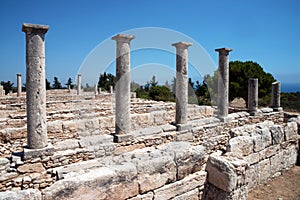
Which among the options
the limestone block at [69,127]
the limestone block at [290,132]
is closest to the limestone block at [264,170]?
the limestone block at [290,132]

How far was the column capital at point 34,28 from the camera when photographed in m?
4.92

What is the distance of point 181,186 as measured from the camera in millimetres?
3459

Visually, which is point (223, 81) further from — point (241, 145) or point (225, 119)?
point (241, 145)

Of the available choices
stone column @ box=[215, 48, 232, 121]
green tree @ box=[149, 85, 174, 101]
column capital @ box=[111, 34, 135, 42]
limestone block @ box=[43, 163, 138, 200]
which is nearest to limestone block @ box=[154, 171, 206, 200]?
limestone block @ box=[43, 163, 138, 200]

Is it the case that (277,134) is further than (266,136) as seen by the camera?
Yes

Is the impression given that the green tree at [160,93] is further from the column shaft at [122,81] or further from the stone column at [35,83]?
the stone column at [35,83]

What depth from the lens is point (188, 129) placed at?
775cm

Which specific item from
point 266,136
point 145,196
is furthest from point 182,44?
point 145,196

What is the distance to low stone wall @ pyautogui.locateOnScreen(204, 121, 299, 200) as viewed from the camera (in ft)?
11.5

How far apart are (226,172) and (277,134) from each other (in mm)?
3131

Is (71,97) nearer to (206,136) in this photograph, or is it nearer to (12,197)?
(206,136)

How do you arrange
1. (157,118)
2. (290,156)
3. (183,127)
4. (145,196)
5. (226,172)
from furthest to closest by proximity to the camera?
1. (157,118)
2. (183,127)
3. (290,156)
4. (226,172)
5. (145,196)

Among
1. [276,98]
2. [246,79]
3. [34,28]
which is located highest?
[246,79]

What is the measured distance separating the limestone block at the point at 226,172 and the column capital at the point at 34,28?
4714 millimetres
